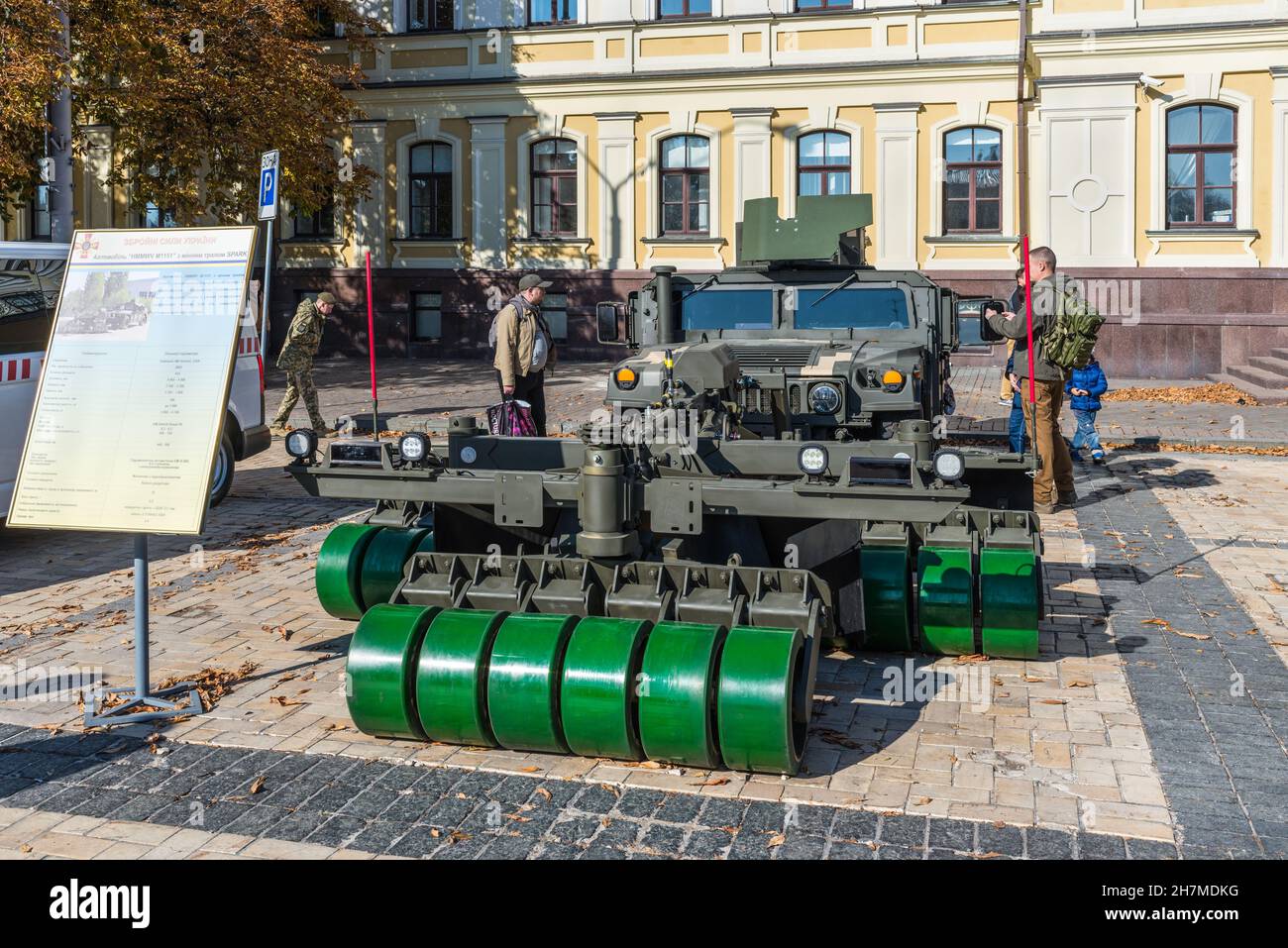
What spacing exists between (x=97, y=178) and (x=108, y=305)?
86.8ft

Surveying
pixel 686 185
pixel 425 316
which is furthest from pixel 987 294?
pixel 425 316

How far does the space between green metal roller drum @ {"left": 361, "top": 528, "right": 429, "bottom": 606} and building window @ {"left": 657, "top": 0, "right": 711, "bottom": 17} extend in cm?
2116

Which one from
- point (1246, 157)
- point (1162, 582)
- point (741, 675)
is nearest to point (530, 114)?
point (1246, 157)

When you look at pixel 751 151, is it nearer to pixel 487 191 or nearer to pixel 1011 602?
pixel 487 191

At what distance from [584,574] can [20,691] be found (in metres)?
2.82

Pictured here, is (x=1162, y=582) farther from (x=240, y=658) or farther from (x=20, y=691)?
(x=20, y=691)

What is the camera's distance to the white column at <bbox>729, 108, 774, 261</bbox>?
1033 inches

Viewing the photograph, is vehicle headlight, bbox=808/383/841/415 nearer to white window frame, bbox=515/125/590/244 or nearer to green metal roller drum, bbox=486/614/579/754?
green metal roller drum, bbox=486/614/579/754

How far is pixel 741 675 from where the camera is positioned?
513 centimetres

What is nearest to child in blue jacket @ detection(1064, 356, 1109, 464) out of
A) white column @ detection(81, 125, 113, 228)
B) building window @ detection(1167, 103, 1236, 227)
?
building window @ detection(1167, 103, 1236, 227)

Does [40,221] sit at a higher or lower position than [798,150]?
lower

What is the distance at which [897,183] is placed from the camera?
2555 centimetres

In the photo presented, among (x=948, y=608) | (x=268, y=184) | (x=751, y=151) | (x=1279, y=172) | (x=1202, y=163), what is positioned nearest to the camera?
(x=948, y=608)
